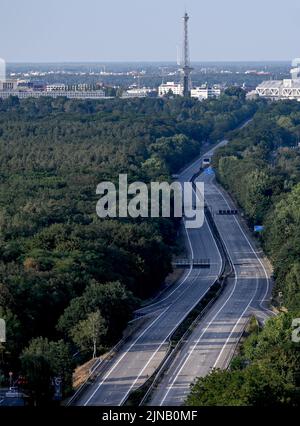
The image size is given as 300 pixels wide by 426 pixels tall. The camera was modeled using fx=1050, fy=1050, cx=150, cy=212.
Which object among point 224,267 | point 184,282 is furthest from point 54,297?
point 224,267

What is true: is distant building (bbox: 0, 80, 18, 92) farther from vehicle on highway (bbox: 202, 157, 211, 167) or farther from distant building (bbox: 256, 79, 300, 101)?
vehicle on highway (bbox: 202, 157, 211, 167)

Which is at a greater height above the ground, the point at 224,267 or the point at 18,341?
the point at 18,341

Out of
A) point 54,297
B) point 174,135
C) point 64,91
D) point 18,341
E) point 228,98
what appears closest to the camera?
point 18,341

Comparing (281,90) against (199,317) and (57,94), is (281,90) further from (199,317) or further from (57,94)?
(199,317)

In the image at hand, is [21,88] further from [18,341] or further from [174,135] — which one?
[18,341]

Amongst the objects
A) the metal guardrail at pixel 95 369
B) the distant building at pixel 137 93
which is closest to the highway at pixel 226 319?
the metal guardrail at pixel 95 369

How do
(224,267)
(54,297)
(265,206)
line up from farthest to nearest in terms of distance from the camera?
(265,206)
(224,267)
(54,297)

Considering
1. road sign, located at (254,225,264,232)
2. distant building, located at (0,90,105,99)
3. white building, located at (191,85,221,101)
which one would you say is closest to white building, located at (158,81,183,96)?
white building, located at (191,85,221,101)
